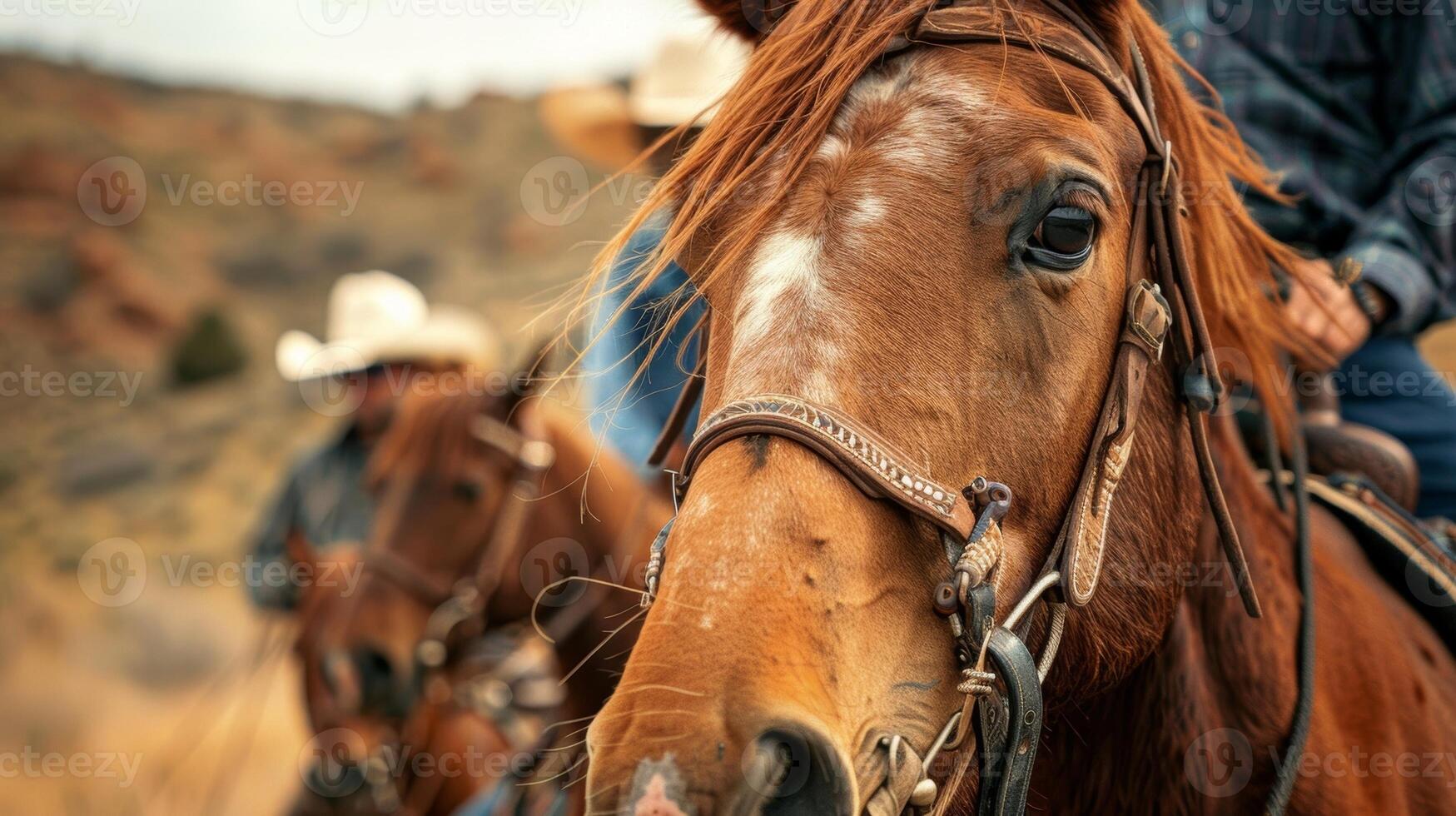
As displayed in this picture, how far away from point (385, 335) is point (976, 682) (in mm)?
8535

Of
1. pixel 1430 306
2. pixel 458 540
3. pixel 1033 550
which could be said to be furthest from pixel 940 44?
pixel 458 540

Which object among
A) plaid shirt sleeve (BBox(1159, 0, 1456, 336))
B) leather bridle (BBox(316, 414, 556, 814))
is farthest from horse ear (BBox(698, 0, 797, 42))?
leather bridle (BBox(316, 414, 556, 814))

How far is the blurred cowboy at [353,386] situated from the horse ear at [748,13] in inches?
261

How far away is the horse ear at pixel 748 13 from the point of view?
7.17ft

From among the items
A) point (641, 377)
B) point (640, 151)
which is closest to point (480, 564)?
point (641, 377)

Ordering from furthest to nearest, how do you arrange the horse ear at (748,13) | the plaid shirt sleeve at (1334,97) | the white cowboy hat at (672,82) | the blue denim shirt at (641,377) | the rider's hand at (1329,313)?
the white cowboy hat at (672,82) → the blue denim shirt at (641,377) → the plaid shirt sleeve at (1334,97) → the rider's hand at (1329,313) → the horse ear at (748,13)

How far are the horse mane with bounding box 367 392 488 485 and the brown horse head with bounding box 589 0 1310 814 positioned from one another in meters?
3.48

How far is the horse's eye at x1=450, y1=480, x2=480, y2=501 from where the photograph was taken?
5133 millimetres

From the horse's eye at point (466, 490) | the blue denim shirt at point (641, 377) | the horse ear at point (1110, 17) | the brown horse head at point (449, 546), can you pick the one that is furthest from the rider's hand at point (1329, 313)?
the horse's eye at point (466, 490)

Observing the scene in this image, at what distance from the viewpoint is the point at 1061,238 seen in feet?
5.48

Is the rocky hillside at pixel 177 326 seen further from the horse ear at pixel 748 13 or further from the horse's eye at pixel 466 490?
the horse ear at pixel 748 13

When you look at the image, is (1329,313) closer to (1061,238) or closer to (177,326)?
(1061,238)

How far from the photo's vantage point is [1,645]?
1672cm

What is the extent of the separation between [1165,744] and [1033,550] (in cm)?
66
